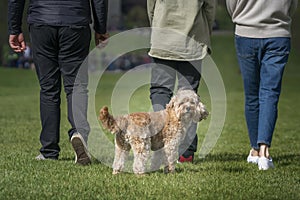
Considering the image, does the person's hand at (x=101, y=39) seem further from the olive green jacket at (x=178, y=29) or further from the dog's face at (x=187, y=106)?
the dog's face at (x=187, y=106)

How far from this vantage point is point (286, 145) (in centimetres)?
891

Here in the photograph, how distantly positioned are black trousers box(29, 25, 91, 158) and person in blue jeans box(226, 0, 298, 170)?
144cm

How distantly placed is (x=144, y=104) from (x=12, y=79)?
664 inches

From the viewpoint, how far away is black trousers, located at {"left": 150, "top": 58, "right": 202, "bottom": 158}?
21.2 ft

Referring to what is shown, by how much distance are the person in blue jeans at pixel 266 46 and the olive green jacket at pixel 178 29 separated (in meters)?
0.36

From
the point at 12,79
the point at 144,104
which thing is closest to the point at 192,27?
the point at 144,104

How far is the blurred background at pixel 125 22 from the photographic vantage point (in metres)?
33.2

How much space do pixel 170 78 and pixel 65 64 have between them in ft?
3.15

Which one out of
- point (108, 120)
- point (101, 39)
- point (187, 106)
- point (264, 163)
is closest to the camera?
point (108, 120)

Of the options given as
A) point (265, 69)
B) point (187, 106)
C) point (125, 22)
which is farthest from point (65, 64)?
point (125, 22)

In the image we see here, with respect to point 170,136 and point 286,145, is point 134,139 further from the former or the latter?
point 286,145

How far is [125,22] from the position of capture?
47594 mm

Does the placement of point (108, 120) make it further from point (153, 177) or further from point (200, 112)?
point (200, 112)

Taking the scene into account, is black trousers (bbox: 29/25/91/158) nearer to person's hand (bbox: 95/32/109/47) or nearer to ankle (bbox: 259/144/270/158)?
person's hand (bbox: 95/32/109/47)
